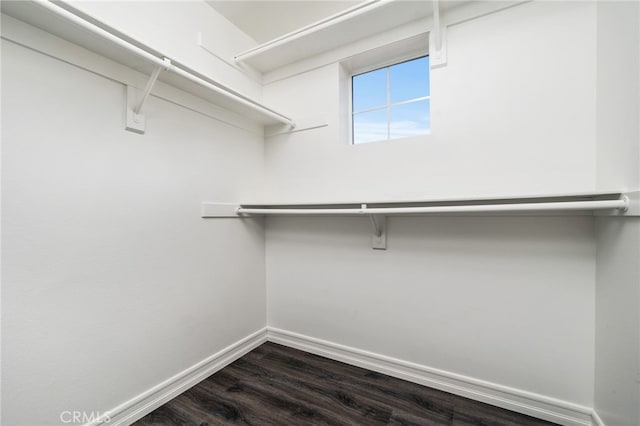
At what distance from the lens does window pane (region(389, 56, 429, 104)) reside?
176cm

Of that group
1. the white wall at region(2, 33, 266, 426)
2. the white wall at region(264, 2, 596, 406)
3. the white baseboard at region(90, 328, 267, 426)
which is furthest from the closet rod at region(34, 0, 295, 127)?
the white baseboard at region(90, 328, 267, 426)

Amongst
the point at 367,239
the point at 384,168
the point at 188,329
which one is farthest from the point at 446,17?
the point at 188,329

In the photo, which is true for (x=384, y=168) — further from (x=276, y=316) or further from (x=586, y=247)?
(x=276, y=316)

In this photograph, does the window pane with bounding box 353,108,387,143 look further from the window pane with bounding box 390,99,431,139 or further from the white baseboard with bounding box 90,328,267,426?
the white baseboard with bounding box 90,328,267,426

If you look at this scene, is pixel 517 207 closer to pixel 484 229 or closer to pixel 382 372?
pixel 484 229

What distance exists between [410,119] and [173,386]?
221cm

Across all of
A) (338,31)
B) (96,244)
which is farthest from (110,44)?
(338,31)

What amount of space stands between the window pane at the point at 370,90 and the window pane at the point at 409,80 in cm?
6

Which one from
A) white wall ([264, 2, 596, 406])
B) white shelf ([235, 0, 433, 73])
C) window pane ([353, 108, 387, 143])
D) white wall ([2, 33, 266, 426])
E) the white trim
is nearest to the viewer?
white wall ([2, 33, 266, 426])

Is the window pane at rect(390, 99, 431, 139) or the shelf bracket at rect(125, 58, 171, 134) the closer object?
the shelf bracket at rect(125, 58, 171, 134)

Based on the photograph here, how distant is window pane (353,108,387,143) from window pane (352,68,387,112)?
6 cm

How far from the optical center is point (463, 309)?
1523 millimetres

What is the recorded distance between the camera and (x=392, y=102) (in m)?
1.85

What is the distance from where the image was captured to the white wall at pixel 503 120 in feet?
4.20
